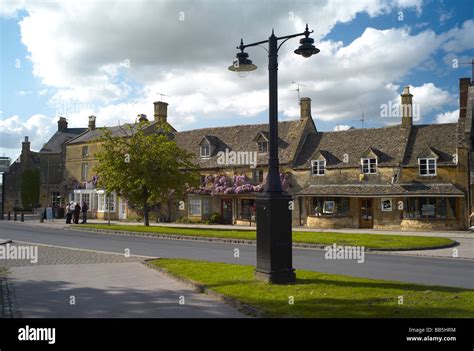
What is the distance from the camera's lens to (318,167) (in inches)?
1345

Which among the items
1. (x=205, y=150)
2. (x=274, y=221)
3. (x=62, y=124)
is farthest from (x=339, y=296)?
(x=62, y=124)

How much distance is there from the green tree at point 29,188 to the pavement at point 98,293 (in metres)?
47.5

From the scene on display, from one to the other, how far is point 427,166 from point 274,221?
2415cm

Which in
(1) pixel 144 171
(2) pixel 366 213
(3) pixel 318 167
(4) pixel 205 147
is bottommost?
(2) pixel 366 213

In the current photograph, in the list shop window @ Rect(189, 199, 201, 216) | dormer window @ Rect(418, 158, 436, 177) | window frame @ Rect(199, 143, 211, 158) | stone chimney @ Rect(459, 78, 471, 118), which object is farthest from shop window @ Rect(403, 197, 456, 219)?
window frame @ Rect(199, 143, 211, 158)

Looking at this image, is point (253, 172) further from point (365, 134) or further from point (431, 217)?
point (431, 217)

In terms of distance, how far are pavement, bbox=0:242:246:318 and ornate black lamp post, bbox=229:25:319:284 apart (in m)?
1.56

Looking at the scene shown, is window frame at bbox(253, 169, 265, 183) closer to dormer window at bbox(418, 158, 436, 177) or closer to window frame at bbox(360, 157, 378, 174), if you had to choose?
window frame at bbox(360, 157, 378, 174)

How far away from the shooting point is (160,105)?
45438 mm

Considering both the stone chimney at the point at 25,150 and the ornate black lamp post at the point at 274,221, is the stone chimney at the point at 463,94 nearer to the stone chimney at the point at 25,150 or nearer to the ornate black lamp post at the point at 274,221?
the ornate black lamp post at the point at 274,221

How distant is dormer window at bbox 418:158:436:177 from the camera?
99.3ft

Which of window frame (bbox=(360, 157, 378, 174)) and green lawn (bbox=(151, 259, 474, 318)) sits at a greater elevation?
window frame (bbox=(360, 157, 378, 174))

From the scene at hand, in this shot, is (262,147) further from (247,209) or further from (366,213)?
(366,213)
